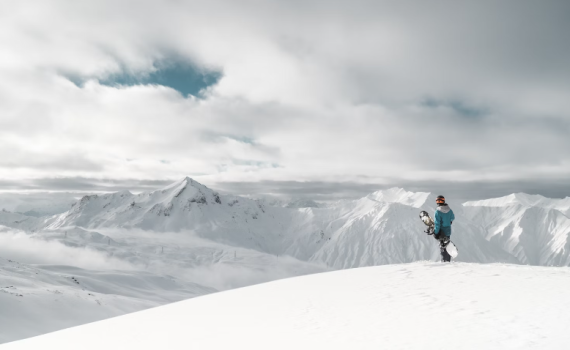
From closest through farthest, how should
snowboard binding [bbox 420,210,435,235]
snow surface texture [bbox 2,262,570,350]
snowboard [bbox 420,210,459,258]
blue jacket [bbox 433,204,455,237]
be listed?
1. snow surface texture [bbox 2,262,570,350]
2. snowboard [bbox 420,210,459,258]
3. blue jacket [bbox 433,204,455,237]
4. snowboard binding [bbox 420,210,435,235]

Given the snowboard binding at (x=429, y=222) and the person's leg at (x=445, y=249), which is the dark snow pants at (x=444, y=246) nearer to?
the person's leg at (x=445, y=249)

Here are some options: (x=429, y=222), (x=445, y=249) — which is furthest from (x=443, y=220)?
(x=445, y=249)

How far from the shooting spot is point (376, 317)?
319 inches

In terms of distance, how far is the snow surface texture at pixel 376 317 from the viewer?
6.34 metres

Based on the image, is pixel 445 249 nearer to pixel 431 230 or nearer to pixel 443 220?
pixel 431 230

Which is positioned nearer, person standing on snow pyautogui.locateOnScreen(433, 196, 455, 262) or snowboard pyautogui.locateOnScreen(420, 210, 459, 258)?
snowboard pyautogui.locateOnScreen(420, 210, 459, 258)

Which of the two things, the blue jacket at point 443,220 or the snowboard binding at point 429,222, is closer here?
the blue jacket at point 443,220

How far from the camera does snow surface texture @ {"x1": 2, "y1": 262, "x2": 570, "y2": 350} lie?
634 cm

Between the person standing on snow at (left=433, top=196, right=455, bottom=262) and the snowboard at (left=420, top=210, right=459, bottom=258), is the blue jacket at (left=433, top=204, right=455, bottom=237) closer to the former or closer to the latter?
the person standing on snow at (left=433, top=196, right=455, bottom=262)

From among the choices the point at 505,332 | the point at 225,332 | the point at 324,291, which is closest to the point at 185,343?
the point at 225,332

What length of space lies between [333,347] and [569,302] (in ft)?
16.9

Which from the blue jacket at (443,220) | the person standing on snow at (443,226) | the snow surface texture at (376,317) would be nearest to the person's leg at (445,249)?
the person standing on snow at (443,226)

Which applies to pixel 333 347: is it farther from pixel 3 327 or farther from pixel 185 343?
pixel 3 327

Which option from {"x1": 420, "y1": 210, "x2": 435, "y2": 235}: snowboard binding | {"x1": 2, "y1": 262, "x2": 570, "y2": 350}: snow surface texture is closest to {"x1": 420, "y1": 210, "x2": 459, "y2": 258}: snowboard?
{"x1": 420, "y1": 210, "x2": 435, "y2": 235}: snowboard binding
